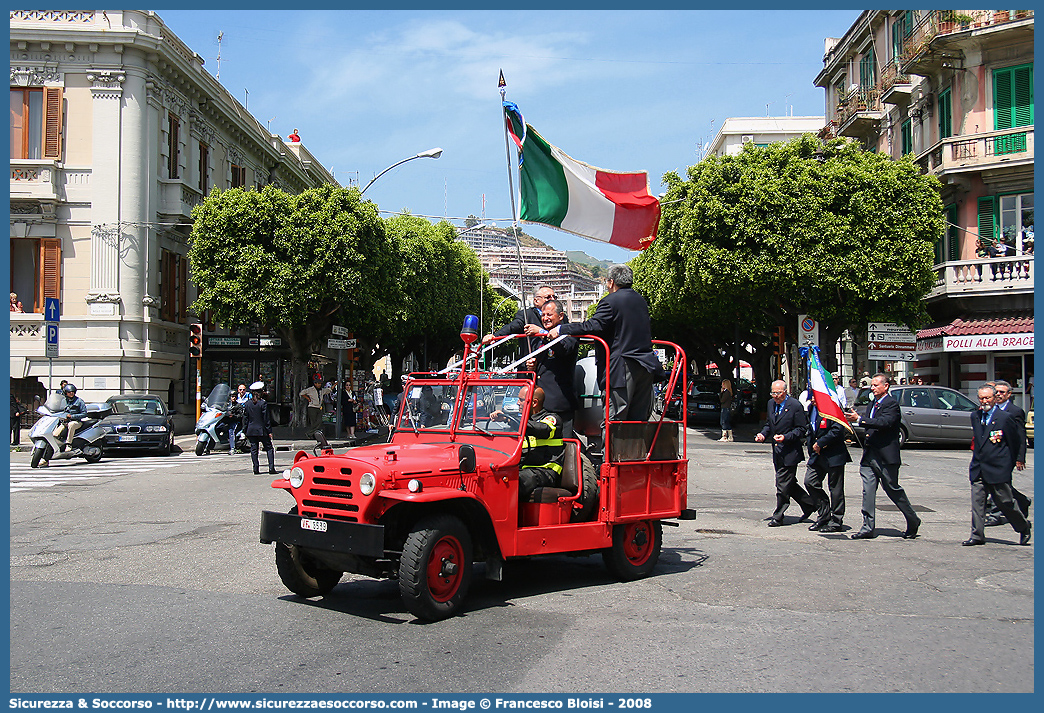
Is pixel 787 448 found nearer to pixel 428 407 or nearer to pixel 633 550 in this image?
pixel 633 550

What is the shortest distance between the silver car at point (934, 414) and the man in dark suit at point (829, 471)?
13041 millimetres

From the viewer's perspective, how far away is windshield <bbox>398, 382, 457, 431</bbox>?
7.73 metres

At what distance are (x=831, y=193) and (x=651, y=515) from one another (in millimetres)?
20828

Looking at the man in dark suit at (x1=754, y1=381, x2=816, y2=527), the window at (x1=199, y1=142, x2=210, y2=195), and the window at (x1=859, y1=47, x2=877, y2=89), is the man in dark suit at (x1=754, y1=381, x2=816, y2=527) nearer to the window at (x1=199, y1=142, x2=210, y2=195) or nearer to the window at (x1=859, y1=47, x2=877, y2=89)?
the window at (x1=199, y1=142, x2=210, y2=195)

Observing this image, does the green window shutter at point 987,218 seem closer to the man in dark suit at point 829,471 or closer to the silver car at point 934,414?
the silver car at point 934,414

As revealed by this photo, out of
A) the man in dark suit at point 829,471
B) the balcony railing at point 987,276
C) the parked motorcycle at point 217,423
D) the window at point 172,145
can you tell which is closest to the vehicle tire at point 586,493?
the man in dark suit at point 829,471

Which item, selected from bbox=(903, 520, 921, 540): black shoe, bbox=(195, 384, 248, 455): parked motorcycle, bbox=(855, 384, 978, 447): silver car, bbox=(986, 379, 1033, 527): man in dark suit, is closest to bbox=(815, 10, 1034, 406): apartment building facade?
bbox=(855, 384, 978, 447): silver car

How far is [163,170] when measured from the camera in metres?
31.2

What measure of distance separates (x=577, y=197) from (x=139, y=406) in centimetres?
1748

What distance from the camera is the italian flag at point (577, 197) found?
1071 cm

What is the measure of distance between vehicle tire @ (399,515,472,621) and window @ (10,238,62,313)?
26.4 m

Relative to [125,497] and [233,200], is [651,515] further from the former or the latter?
[233,200]

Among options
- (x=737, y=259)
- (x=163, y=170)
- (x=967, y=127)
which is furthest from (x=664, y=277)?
(x=163, y=170)

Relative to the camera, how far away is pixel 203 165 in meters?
35.2
